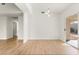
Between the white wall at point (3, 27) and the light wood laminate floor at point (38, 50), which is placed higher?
the white wall at point (3, 27)

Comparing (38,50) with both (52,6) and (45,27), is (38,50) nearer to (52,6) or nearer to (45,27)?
(52,6)

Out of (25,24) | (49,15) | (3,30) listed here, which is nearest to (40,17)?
(49,15)

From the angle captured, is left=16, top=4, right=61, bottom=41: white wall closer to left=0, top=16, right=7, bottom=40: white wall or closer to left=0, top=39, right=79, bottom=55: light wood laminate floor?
left=0, top=16, right=7, bottom=40: white wall

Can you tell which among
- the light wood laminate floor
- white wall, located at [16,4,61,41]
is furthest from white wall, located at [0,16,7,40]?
the light wood laminate floor

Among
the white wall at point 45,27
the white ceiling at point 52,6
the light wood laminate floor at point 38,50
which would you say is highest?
the white ceiling at point 52,6

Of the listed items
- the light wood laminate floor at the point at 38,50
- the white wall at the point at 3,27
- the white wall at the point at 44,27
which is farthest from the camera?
the white wall at the point at 3,27

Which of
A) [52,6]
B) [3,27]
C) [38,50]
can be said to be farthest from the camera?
[3,27]

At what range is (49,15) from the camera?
10.7m

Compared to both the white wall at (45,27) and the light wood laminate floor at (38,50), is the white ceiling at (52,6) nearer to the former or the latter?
the white wall at (45,27)

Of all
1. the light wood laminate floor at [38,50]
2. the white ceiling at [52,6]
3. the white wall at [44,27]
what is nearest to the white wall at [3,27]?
the white wall at [44,27]

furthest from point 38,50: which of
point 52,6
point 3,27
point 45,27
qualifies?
point 3,27
